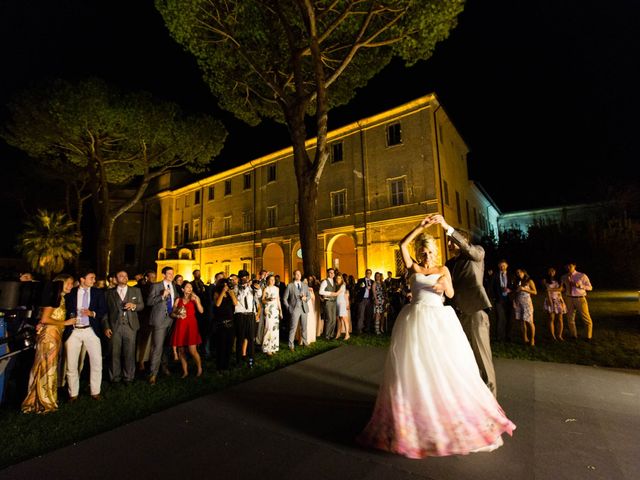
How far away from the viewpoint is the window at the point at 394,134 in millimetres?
20609

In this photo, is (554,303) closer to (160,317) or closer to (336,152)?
(160,317)

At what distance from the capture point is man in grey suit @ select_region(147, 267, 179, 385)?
5.96 metres

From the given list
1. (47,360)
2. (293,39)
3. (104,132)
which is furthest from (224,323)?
(104,132)

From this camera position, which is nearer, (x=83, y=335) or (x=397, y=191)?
(x=83, y=335)

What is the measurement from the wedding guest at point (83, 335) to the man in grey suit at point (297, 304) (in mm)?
4123

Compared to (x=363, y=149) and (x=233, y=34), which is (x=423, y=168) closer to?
(x=363, y=149)

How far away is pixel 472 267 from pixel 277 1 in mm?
11789

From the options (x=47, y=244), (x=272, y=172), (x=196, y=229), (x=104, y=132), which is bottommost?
(x=47, y=244)

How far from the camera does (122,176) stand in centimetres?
2248

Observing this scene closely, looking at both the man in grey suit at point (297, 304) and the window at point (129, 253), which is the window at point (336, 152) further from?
the window at point (129, 253)

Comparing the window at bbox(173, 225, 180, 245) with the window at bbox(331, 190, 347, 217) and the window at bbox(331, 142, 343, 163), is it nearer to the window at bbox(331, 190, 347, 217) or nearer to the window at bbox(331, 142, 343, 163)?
the window at bbox(331, 190, 347, 217)

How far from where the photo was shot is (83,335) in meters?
5.11

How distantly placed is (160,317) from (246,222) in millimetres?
23209

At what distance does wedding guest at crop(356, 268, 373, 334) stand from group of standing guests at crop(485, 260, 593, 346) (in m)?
3.47
